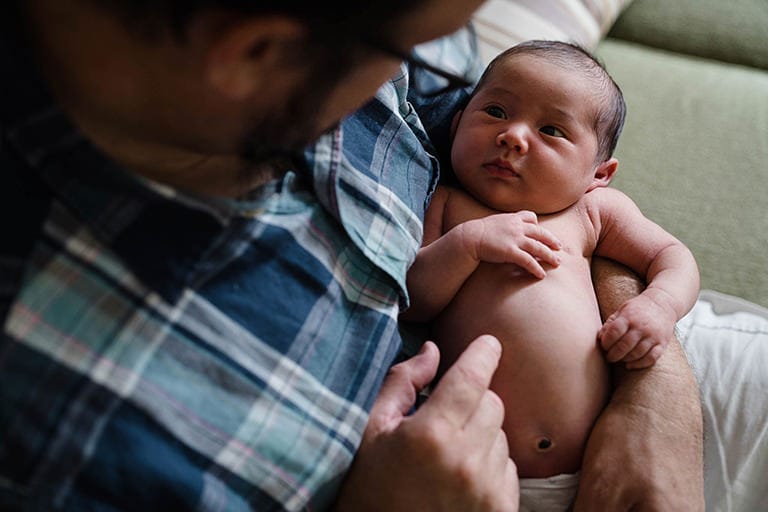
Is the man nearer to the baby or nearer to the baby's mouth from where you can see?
the baby

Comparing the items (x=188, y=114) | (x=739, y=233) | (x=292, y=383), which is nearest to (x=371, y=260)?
(x=292, y=383)

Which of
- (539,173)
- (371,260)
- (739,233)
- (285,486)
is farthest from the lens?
(739,233)

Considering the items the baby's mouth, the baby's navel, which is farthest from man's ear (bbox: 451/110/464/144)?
the baby's navel

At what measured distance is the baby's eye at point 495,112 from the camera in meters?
0.95

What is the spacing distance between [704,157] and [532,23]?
16.2 inches

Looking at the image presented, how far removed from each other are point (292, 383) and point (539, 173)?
45 cm

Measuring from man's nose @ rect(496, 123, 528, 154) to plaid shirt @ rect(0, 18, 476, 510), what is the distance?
284 millimetres

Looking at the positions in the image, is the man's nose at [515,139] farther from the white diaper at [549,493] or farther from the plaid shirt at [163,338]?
the white diaper at [549,493]

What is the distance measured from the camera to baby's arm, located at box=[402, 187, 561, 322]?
2.71ft

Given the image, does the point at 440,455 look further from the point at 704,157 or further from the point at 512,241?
the point at 704,157

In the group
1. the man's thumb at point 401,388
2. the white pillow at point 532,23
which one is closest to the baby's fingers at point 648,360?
the man's thumb at point 401,388

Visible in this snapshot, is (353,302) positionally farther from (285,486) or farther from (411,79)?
(411,79)

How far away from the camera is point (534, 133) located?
93cm

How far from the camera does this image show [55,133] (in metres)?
0.52
